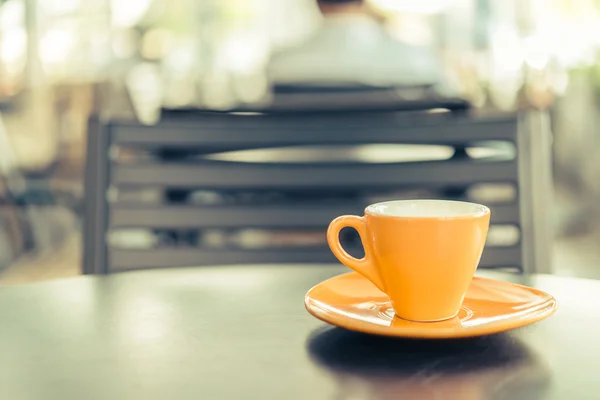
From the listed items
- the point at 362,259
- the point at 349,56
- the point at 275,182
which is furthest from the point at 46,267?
the point at 362,259

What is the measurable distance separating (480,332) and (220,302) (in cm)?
22

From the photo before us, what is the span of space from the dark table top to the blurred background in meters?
2.81

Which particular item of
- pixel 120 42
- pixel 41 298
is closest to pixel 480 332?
pixel 41 298

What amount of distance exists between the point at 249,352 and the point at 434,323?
123mm

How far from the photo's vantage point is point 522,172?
36.4 inches

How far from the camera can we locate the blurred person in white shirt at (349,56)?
208 centimetres

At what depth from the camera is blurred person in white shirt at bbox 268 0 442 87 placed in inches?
82.0

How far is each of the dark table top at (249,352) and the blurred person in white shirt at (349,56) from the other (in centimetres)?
148

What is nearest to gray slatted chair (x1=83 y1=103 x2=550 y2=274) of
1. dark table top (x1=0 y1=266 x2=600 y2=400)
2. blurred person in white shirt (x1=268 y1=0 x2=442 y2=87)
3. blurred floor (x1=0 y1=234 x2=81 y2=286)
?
dark table top (x1=0 y1=266 x2=600 y2=400)

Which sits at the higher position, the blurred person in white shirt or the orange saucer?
the blurred person in white shirt

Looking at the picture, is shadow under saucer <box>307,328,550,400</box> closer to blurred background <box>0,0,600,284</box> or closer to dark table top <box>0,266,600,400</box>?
dark table top <box>0,266,600,400</box>

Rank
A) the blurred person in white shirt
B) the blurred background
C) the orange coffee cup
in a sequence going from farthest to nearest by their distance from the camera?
the blurred background → the blurred person in white shirt → the orange coffee cup

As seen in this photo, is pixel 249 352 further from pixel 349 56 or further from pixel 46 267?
pixel 46 267

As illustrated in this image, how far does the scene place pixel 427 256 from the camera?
51cm
